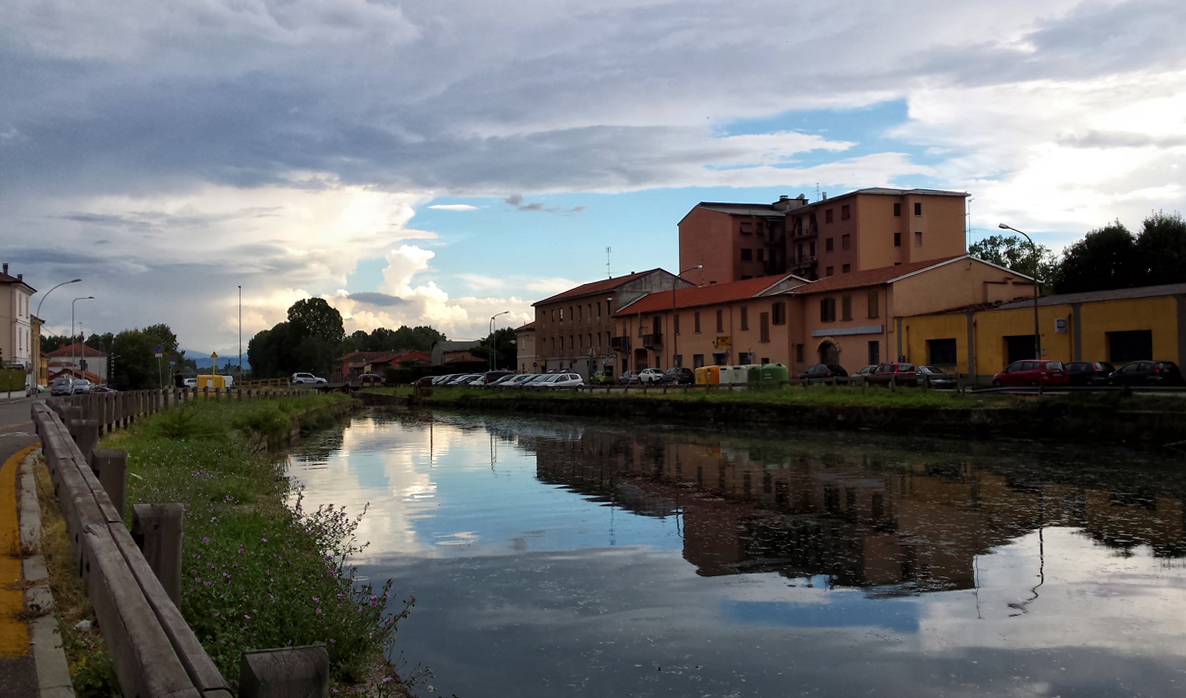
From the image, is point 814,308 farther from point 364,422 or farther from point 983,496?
point 983,496

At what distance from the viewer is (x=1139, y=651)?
23.9ft

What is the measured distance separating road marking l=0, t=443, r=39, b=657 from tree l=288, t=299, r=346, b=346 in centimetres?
12286

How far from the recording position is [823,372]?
46250mm

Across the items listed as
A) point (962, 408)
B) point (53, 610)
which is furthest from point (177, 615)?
point (962, 408)

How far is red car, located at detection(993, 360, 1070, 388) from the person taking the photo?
3412 centimetres

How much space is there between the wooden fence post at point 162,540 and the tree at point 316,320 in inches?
5011

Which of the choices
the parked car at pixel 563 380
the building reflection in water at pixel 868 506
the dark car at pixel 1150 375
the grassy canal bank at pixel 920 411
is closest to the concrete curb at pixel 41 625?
the building reflection in water at pixel 868 506

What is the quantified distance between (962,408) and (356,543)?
21.5 m

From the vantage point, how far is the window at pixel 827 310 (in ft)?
175

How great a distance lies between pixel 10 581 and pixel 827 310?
51134 millimetres

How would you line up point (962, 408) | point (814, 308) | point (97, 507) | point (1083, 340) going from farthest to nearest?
1. point (814, 308)
2. point (1083, 340)
3. point (962, 408)
4. point (97, 507)

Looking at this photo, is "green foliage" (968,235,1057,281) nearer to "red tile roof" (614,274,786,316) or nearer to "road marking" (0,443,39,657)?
"red tile roof" (614,274,786,316)

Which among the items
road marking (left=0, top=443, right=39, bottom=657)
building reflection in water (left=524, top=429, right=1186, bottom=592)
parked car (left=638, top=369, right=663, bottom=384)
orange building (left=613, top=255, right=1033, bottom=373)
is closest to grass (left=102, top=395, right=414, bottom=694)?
road marking (left=0, top=443, right=39, bottom=657)

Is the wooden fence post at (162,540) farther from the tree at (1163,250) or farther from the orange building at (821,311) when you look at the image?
the tree at (1163,250)
